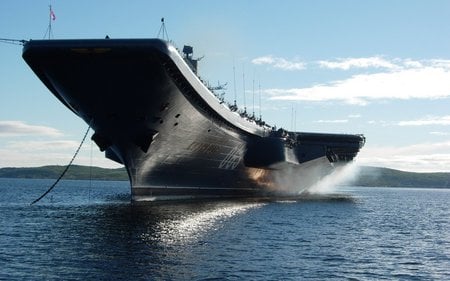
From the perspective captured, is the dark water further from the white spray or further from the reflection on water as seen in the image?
the white spray

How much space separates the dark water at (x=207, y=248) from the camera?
64.0 feet

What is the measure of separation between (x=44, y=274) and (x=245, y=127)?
38.5m

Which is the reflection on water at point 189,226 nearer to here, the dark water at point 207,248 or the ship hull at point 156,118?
the dark water at point 207,248

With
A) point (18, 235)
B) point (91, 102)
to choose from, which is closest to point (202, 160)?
point (91, 102)

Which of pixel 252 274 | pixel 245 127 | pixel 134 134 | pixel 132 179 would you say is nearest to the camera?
pixel 252 274

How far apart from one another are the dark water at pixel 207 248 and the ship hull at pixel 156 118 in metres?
5.49

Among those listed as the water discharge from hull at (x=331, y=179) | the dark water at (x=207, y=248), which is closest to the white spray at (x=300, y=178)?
the water discharge from hull at (x=331, y=179)

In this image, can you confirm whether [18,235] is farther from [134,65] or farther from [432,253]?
[432,253]

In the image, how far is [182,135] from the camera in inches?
1708

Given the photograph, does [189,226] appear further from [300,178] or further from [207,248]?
[300,178]

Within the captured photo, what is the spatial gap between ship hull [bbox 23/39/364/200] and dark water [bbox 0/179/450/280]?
18.0 ft

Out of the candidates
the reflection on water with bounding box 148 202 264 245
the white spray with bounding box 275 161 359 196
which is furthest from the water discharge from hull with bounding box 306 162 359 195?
the reflection on water with bounding box 148 202 264 245

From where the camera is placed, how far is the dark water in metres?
19.5

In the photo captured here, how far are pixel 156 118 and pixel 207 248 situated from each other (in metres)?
16.7
